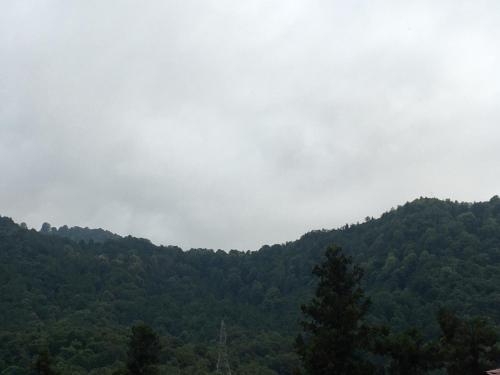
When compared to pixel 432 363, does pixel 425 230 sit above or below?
above

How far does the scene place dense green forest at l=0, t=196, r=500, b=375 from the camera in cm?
9344

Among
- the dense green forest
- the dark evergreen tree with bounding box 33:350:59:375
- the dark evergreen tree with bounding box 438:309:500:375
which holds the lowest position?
the dark evergreen tree with bounding box 438:309:500:375

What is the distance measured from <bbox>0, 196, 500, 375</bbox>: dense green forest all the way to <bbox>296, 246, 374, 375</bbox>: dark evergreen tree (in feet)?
173

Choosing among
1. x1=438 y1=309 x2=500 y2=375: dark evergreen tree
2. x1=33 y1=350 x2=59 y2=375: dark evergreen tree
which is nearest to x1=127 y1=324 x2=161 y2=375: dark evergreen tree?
x1=33 y1=350 x2=59 y2=375: dark evergreen tree

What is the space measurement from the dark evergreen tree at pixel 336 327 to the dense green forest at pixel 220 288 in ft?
173

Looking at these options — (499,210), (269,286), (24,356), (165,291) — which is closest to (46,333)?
(24,356)

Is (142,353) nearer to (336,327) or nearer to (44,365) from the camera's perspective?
(44,365)

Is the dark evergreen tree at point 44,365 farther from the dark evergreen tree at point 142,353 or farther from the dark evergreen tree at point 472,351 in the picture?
the dark evergreen tree at point 472,351

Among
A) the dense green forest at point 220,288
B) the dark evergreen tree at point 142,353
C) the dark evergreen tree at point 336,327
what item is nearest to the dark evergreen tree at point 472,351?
the dark evergreen tree at point 336,327

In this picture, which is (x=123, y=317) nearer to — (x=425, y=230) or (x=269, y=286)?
(x=269, y=286)

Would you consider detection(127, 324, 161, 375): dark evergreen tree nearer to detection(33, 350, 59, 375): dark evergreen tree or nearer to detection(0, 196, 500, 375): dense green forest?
detection(33, 350, 59, 375): dark evergreen tree

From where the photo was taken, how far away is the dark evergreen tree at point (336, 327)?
3056 centimetres

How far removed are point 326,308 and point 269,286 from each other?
421 ft

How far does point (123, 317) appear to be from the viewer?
436 feet
